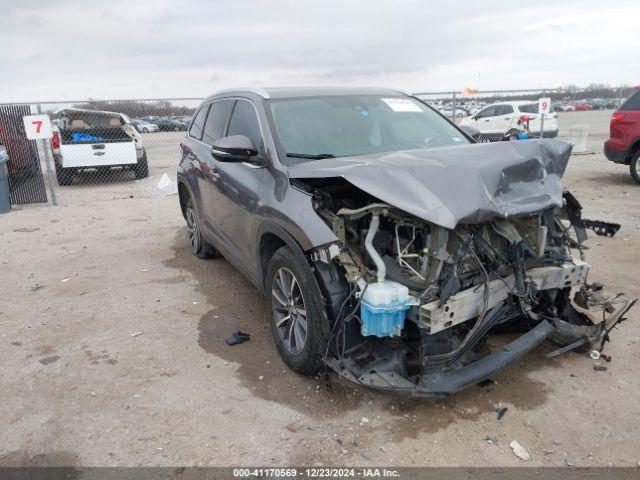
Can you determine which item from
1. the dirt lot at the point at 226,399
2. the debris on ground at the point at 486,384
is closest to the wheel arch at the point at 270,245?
the dirt lot at the point at 226,399

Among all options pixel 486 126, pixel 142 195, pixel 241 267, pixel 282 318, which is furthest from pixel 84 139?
pixel 486 126

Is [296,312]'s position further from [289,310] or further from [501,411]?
[501,411]

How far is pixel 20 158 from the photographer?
32.1 feet

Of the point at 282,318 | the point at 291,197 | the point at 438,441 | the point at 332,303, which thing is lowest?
the point at 438,441

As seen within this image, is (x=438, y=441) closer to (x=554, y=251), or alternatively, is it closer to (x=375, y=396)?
(x=375, y=396)

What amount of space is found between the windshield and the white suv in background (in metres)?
13.9

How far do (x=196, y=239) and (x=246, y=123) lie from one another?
226 cm

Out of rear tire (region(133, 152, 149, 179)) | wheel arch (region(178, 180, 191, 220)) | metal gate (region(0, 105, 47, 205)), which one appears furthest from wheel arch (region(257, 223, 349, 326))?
rear tire (region(133, 152, 149, 179))

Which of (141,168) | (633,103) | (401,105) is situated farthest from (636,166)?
(141,168)

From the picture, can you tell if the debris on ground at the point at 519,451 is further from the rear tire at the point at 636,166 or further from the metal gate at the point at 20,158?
the metal gate at the point at 20,158

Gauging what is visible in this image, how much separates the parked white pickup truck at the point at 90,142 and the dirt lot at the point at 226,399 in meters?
7.10

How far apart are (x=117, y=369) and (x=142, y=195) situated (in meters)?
7.88

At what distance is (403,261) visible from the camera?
296cm

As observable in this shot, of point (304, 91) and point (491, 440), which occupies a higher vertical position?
point (304, 91)
